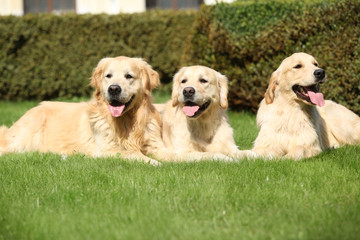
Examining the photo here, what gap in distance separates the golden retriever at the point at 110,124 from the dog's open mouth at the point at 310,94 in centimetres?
173

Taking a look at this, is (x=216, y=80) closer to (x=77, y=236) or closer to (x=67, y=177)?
(x=67, y=177)

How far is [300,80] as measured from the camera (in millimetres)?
5484

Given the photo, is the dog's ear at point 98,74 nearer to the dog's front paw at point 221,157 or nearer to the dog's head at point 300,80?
the dog's front paw at point 221,157

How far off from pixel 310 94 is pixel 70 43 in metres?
8.08

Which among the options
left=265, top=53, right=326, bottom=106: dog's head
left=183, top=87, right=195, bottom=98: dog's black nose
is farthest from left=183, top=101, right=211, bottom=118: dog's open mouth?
left=265, top=53, right=326, bottom=106: dog's head

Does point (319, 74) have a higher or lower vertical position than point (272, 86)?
higher

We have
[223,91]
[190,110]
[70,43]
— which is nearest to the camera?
[190,110]

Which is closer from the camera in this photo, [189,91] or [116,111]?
[189,91]

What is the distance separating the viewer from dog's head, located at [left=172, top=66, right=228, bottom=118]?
5.56 meters

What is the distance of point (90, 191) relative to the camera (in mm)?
4125

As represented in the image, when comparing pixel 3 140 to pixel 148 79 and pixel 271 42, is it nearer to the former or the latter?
pixel 148 79

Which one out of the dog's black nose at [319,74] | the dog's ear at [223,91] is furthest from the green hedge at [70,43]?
the dog's black nose at [319,74]

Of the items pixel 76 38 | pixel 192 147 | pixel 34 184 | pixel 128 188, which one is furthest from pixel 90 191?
pixel 76 38

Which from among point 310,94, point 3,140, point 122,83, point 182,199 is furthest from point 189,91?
point 3,140
